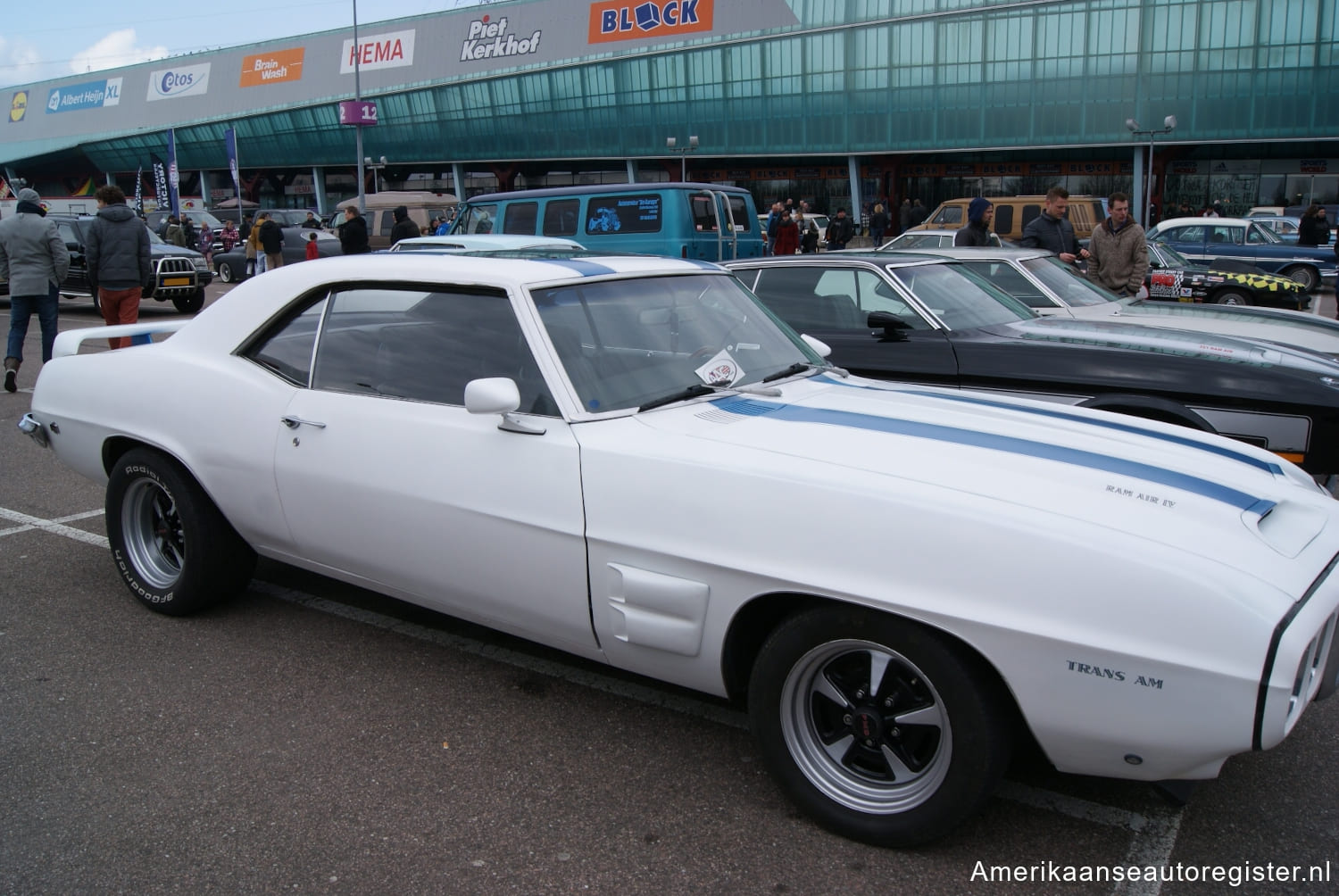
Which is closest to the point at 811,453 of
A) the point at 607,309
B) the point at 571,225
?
the point at 607,309

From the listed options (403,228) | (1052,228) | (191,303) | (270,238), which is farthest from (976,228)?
(191,303)

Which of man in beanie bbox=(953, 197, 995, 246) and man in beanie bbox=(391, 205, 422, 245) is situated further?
man in beanie bbox=(391, 205, 422, 245)

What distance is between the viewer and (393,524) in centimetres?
336

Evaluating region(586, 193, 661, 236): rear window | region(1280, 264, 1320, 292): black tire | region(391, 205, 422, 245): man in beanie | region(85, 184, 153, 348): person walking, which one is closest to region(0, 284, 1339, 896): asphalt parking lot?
region(85, 184, 153, 348): person walking

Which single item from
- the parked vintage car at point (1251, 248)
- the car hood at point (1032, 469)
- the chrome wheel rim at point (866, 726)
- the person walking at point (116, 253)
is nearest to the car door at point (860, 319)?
the car hood at point (1032, 469)

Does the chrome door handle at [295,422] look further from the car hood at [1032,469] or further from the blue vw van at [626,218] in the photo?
the blue vw van at [626,218]

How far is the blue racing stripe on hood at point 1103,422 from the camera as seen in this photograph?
322 cm

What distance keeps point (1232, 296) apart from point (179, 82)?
71988 millimetres

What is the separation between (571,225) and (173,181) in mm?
23406

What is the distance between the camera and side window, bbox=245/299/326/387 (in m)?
3.78

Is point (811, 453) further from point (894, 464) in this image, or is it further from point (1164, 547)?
point (1164, 547)

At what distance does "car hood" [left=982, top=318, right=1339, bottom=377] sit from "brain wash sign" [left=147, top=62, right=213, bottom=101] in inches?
2895

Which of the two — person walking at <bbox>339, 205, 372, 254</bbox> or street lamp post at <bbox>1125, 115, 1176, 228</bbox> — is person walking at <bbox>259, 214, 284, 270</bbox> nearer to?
person walking at <bbox>339, 205, 372, 254</bbox>

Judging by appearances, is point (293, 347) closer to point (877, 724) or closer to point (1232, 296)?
point (877, 724)
